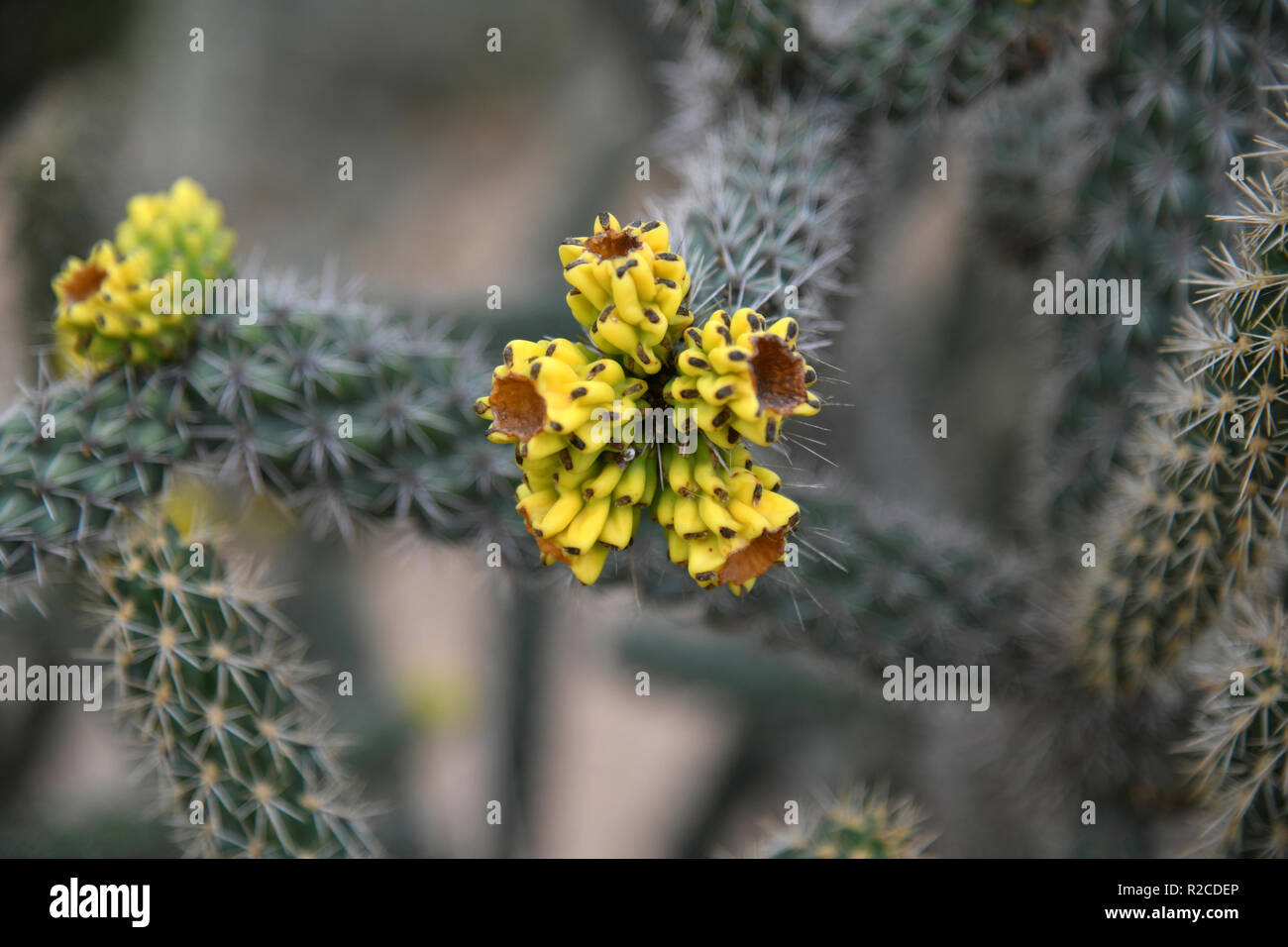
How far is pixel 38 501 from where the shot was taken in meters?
1.69

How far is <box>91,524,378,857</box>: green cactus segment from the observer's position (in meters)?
1.71

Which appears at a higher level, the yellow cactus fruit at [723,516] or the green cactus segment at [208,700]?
the yellow cactus fruit at [723,516]

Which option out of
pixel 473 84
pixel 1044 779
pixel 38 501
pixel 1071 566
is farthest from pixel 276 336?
pixel 473 84

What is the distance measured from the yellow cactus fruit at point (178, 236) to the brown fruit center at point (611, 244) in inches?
39.1

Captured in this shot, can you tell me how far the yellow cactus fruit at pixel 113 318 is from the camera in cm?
174

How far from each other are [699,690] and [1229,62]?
2.50 m

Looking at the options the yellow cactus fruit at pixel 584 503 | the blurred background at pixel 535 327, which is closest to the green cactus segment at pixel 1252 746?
the blurred background at pixel 535 327

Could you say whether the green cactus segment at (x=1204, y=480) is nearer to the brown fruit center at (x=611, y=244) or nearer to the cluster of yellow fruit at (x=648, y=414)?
the cluster of yellow fruit at (x=648, y=414)

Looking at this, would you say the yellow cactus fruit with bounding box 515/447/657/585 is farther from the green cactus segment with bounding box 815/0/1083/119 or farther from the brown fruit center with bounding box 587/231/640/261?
the green cactus segment with bounding box 815/0/1083/119

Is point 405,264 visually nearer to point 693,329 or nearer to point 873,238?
point 873,238
